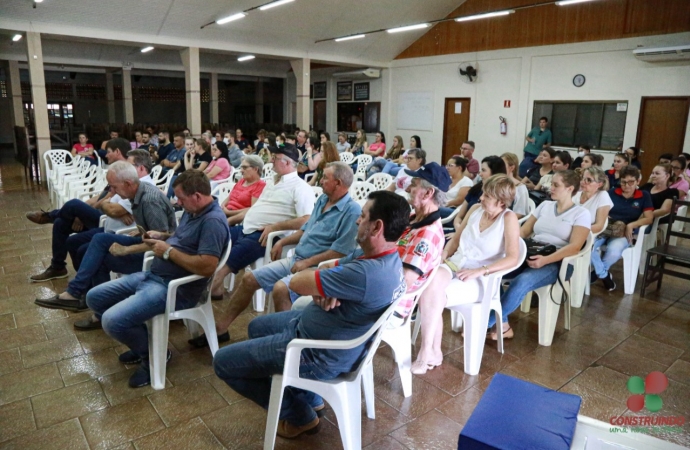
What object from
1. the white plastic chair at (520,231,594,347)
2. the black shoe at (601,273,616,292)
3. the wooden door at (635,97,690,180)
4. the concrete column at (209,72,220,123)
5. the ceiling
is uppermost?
the ceiling

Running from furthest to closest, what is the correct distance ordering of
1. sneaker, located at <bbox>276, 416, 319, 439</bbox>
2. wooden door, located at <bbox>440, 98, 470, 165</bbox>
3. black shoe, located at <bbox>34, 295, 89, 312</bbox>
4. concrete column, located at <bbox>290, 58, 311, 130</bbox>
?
concrete column, located at <bbox>290, 58, 311, 130</bbox> < wooden door, located at <bbox>440, 98, 470, 165</bbox> < black shoe, located at <bbox>34, 295, 89, 312</bbox> < sneaker, located at <bbox>276, 416, 319, 439</bbox>

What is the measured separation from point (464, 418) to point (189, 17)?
9.44 metres

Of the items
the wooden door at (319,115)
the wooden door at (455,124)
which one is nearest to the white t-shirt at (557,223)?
the wooden door at (455,124)

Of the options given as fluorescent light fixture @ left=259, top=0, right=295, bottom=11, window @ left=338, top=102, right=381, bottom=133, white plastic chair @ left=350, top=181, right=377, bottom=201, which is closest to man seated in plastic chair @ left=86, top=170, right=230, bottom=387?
white plastic chair @ left=350, top=181, right=377, bottom=201

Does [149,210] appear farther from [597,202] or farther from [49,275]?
[597,202]

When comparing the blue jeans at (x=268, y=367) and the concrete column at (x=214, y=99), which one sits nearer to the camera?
the blue jeans at (x=268, y=367)

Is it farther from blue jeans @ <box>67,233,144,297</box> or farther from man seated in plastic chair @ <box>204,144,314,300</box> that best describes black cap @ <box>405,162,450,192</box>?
blue jeans @ <box>67,233,144,297</box>

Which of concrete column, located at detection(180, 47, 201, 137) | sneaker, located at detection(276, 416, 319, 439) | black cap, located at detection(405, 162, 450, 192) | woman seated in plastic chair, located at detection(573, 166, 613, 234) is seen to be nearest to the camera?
sneaker, located at detection(276, 416, 319, 439)

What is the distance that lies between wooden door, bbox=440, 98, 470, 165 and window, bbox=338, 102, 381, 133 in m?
2.47

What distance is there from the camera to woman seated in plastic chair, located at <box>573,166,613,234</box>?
3.82m

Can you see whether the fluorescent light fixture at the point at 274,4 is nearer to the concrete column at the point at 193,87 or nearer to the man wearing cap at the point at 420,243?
the concrete column at the point at 193,87

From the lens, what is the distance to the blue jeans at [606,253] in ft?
13.0

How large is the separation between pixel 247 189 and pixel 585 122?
8.00 metres

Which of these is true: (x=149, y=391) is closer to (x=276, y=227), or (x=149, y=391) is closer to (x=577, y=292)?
(x=276, y=227)
